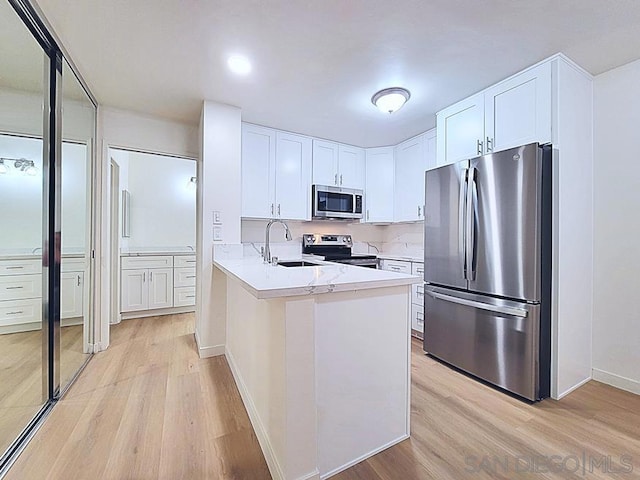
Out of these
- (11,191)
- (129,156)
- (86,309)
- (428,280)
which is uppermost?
(129,156)

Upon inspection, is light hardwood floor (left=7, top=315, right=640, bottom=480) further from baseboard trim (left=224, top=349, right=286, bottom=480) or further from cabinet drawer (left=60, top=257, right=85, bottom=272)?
cabinet drawer (left=60, top=257, right=85, bottom=272)

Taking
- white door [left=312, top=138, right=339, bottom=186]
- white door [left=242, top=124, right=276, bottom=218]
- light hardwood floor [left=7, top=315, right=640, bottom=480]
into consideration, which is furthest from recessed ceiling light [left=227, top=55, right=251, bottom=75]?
light hardwood floor [left=7, top=315, right=640, bottom=480]

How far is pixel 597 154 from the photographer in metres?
2.34

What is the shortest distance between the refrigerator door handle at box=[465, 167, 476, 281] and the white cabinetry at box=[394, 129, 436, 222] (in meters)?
1.13

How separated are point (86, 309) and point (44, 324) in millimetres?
848

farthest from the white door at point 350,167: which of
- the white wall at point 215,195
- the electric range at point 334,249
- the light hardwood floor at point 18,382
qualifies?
the light hardwood floor at point 18,382

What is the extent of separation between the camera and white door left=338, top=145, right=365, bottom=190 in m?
3.95

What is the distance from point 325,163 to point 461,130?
1668 millimetres

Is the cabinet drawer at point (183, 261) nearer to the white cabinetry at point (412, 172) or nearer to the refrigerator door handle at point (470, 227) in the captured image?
the white cabinetry at point (412, 172)

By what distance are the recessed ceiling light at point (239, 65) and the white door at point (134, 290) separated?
3.09 m

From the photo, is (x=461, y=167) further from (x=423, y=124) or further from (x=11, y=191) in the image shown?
(x=11, y=191)

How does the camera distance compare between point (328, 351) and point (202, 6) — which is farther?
point (202, 6)

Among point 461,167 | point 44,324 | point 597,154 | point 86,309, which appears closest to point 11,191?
point 44,324

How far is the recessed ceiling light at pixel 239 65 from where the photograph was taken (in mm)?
2084
